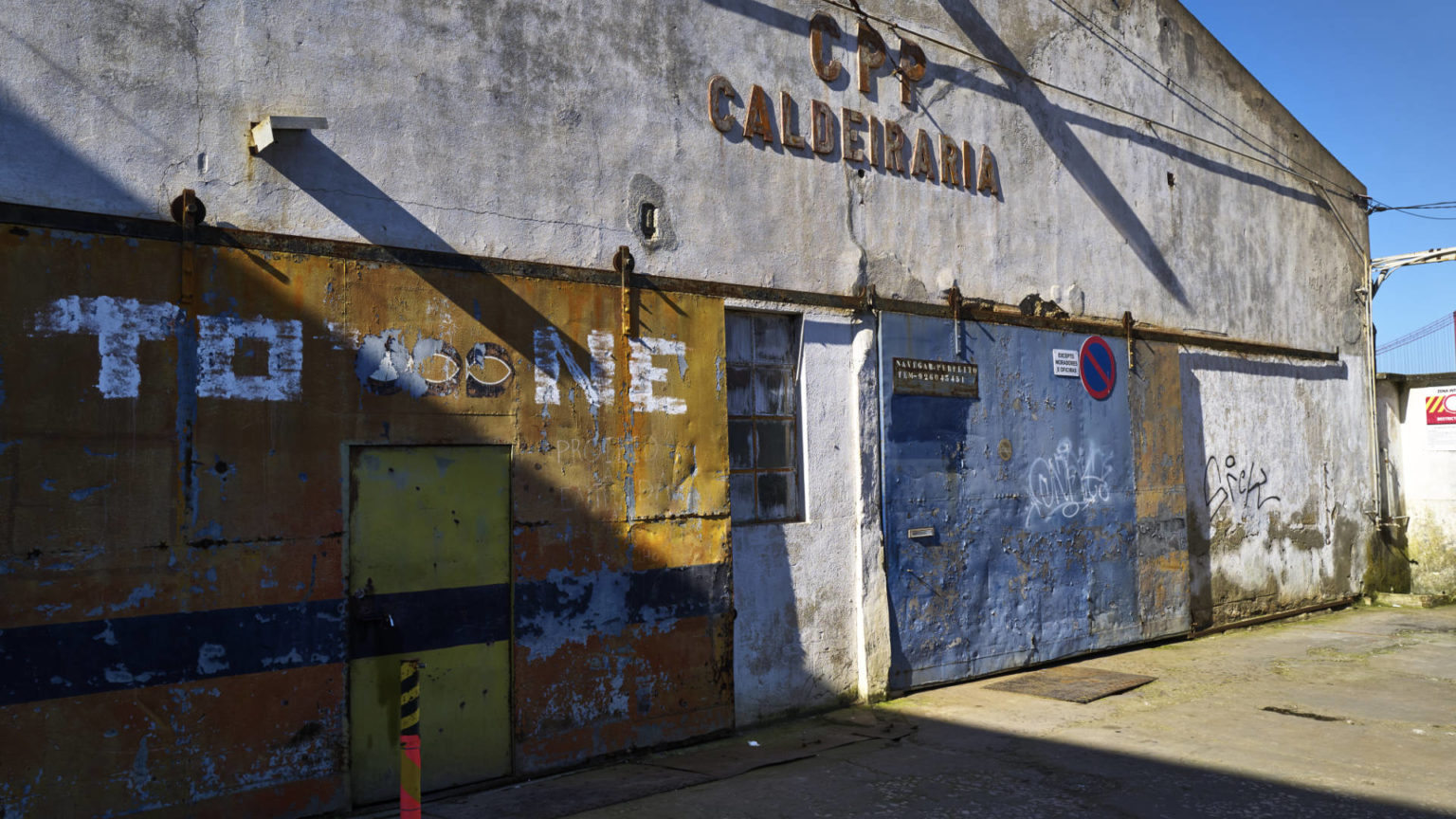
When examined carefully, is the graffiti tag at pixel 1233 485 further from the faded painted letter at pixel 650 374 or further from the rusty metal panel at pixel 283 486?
the faded painted letter at pixel 650 374

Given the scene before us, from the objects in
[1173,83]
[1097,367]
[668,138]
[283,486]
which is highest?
[1173,83]

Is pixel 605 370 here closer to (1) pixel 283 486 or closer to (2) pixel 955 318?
(1) pixel 283 486

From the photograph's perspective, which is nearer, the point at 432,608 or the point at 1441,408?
the point at 432,608

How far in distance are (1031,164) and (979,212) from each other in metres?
0.98

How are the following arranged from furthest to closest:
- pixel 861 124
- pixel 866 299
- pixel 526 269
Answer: pixel 861 124
pixel 866 299
pixel 526 269

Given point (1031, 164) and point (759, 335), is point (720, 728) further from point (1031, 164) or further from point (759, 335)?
point (1031, 164)

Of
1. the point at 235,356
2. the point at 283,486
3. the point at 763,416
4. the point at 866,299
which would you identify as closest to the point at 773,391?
the point at 763,416

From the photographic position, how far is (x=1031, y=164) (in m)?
9.60

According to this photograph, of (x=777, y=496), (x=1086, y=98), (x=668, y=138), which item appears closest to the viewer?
(x=668, y=138)

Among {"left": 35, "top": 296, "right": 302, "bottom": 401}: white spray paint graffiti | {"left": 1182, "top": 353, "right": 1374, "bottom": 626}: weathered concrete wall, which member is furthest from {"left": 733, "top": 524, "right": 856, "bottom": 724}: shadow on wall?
{"left": 1182, "top": 353, "right": 1374, "bottom": 626}: weathered concrete wall

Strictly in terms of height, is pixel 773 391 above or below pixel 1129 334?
below

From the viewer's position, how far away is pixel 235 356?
204 inches

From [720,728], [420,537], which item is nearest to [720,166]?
[420,537]

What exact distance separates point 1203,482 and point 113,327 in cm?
1024
